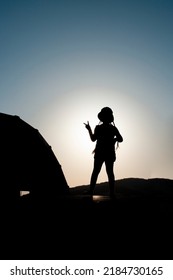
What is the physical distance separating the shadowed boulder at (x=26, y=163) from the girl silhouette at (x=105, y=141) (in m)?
3.53

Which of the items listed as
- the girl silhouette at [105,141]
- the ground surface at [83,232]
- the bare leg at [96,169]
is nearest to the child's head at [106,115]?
the girl silhouette at [105,141]

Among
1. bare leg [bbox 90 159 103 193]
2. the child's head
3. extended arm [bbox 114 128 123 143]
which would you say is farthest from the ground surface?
the child's head

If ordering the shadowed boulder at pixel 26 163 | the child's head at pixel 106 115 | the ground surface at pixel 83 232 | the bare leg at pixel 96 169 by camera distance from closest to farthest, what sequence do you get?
the ground surface at pixel 83 232 → the child's head at pixel 106 115 → the bare leg at pixel 96 169 → the shadowed boulder at pixel 26 163

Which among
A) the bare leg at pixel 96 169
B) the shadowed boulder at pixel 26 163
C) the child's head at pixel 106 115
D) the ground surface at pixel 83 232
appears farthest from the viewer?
the shadowed boulder at pixel 26 163

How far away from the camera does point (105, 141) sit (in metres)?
6.50

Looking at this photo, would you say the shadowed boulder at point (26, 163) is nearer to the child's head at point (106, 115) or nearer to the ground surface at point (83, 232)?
the ground surface at point (83, 232)

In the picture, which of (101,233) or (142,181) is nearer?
(101,233)

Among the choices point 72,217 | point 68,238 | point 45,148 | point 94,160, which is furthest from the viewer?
point 45,148

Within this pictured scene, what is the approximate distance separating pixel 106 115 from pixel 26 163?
4.58 metres

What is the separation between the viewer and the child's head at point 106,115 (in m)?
6.43
